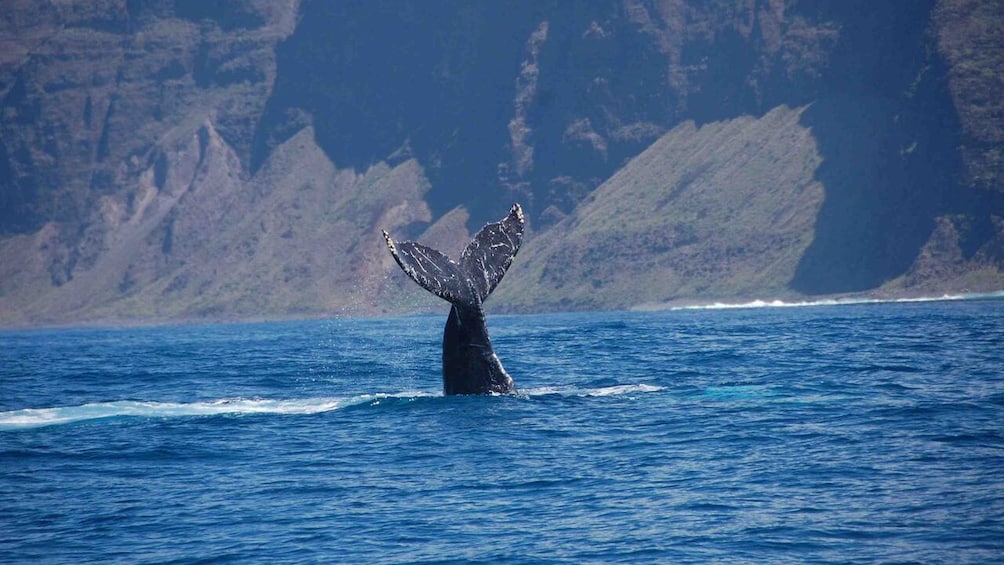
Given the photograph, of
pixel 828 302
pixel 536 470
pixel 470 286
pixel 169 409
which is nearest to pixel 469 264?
pixel 470 286

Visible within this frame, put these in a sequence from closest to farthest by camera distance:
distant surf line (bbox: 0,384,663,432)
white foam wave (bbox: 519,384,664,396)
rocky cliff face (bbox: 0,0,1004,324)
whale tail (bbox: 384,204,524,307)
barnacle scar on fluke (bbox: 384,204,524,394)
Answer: whale tail (bbox: 384,204,524,307), barnacle scar on fluke (bbox: 384,204,524,394), distant surf line (bbox: 0,384,663,432), white foam wave (bbox: 519,384,664,396), rocky cliff face (bbox: 0,0,1004,324)

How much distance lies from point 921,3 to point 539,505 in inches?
6009

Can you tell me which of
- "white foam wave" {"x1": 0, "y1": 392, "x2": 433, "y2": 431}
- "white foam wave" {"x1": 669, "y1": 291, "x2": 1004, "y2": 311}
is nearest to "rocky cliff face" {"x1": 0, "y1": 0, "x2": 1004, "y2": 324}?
"white foam wave" {"x1": 669, "y1": 291, "x2": 1004, "y2": 311}

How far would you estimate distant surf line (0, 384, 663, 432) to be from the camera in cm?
2927

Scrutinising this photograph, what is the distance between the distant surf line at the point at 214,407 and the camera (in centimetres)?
2927

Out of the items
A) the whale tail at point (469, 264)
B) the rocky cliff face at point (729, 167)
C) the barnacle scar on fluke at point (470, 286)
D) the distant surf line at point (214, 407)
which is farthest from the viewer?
the rocky cliff face at point (729, 167)

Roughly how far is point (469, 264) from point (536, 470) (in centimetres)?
638

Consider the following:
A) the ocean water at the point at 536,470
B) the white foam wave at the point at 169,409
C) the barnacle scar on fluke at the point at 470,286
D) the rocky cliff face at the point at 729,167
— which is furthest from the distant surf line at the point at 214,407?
the rocky cliff face at the point at 729,167

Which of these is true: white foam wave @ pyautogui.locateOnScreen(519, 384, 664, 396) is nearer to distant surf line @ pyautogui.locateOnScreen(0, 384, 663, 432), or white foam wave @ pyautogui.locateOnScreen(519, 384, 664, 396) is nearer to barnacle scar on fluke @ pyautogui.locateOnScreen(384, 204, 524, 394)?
distant surf line @ pyautogui.locateOnScreen(0, 384, 663, 432)

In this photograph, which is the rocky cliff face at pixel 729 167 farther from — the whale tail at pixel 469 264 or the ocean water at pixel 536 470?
the whale tail at pixel 469 264

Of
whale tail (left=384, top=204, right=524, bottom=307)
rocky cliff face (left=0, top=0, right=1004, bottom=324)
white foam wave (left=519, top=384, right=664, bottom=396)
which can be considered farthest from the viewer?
rocky cliff face (left=0, top=0, right=1004, bottom=324)

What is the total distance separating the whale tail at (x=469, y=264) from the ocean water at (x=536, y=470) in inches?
91.8

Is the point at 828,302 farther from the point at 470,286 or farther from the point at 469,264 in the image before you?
the point at 470,286

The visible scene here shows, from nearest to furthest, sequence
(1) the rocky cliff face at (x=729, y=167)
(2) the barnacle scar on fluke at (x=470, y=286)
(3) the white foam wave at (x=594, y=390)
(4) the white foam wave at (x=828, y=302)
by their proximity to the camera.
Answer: (2) the barnacle scar on fluke at (x=470, y=286), (3) the white foam wave at (x=594, y=390), (4) the white foam wave at (x=828, y=302), (1) the rocky cliff face at (x=729, y=167)
